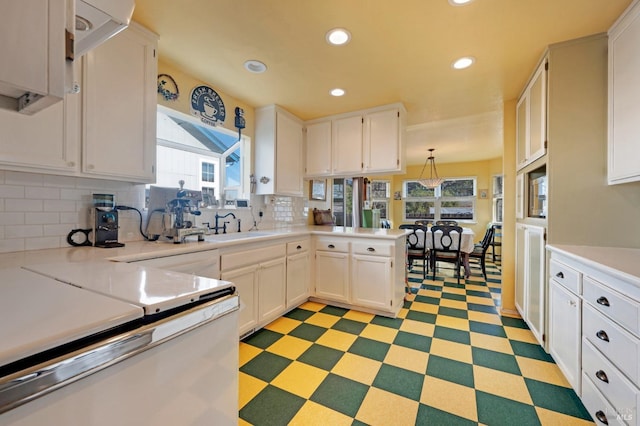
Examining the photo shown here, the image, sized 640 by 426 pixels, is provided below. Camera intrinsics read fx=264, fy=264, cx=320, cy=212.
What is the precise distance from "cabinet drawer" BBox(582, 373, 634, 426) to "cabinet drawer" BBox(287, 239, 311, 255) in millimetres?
2212

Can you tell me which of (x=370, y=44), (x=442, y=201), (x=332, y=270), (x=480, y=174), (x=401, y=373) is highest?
(x=370, y=44)

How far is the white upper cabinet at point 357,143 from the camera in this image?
3.03 m

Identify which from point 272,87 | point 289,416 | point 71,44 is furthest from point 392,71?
point 289,416

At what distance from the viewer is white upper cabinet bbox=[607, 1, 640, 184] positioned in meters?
1.48

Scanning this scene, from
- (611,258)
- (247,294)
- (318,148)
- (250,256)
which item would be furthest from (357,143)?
(611,258)

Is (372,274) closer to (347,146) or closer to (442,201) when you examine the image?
(347,146)

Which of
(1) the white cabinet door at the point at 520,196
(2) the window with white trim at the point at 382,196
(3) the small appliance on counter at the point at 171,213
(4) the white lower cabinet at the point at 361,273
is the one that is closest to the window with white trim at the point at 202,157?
(3) the small appliance on counter at the point at 171,213

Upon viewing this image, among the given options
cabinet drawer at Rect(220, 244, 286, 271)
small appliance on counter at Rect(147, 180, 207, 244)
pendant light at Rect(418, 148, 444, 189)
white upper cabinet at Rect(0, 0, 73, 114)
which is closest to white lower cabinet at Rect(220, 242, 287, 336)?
cabinet drawer at Rect(220, 244, 286, 271)

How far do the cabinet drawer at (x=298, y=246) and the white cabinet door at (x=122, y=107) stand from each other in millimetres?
1343

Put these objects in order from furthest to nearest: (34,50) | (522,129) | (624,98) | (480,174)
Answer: (480,174) < (522,129) < (624,98) < (34,50)

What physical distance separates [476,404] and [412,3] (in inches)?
92.7

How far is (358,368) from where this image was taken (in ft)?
6.06

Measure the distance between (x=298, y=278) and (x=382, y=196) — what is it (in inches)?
228

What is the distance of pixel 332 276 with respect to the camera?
9.67 ft
